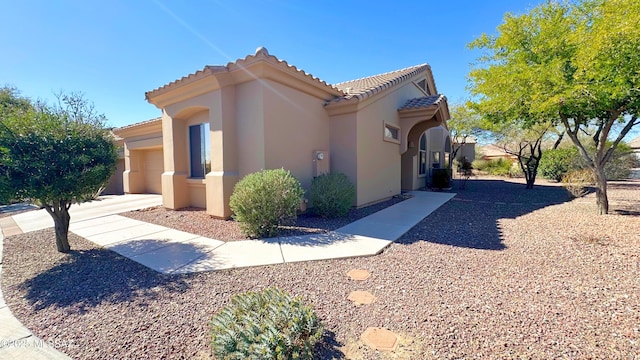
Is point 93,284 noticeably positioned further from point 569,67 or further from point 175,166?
point 569,67

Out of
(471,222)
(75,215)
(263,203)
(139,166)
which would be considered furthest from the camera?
(139,166)

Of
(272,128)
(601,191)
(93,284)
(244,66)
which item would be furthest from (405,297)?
(601,191)

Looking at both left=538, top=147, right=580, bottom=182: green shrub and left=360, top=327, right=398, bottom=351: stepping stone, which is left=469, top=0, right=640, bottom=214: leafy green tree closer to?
left=360, top=327, right=398, bottom=351: stepping stone

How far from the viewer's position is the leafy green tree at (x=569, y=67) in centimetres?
613

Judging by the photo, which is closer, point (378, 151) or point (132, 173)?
point (378, 151)

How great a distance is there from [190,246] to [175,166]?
208 inches

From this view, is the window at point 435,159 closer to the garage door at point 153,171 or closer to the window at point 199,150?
the window at point 199,150

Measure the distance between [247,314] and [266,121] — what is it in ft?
20.3

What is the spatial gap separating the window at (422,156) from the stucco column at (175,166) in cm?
1403

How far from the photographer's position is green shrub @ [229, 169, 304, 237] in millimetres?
6375

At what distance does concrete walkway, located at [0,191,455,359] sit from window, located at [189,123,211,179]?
273 centimetres

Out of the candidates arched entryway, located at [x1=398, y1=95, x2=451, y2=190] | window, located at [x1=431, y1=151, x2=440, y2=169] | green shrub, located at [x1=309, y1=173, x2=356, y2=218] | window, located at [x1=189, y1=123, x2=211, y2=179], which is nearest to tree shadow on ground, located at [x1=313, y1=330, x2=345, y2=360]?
green shrub, located at [x1=309, y1=173, x2=356, y2=218]

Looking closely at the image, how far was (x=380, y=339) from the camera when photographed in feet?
9.08

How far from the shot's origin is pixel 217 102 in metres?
8.23
